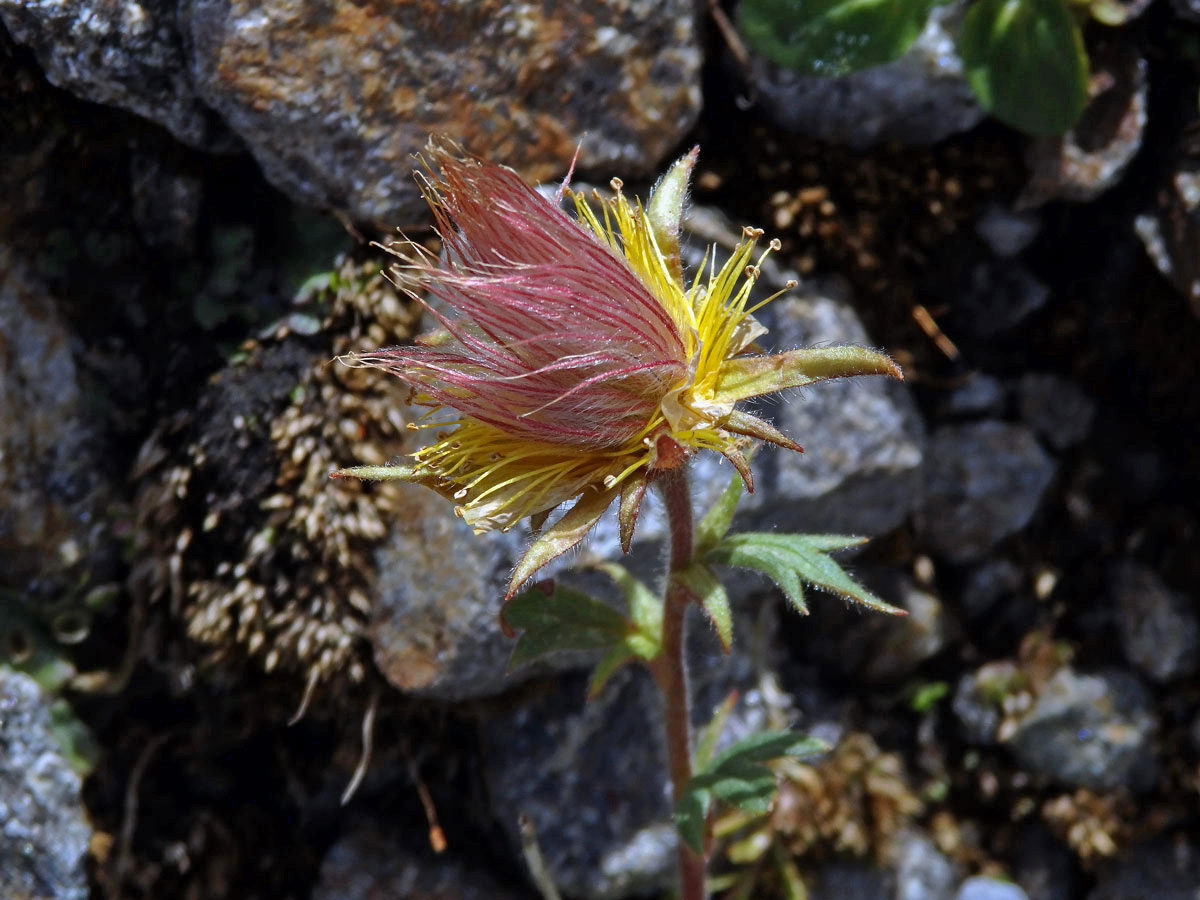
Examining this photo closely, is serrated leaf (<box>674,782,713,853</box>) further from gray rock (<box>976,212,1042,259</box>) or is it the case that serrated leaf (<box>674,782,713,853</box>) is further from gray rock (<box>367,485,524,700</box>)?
gray rock (<box>976,212,1042,259</box>)

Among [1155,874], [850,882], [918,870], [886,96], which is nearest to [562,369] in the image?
[886,96]

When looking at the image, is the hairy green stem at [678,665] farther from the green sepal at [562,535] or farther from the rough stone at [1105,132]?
the rough stone at [1105,132]

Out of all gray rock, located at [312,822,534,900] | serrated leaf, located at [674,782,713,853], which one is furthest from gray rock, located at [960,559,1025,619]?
gray rock, located at [312,822,534,900]

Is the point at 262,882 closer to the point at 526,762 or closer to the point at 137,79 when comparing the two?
the point at 526,762

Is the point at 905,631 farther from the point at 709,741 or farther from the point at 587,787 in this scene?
the point at 587,787

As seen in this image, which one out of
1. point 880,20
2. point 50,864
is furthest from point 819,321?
point 50,864

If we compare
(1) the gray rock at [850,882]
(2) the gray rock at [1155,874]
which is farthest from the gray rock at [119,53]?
(2) the gray rock at [1155,874]
